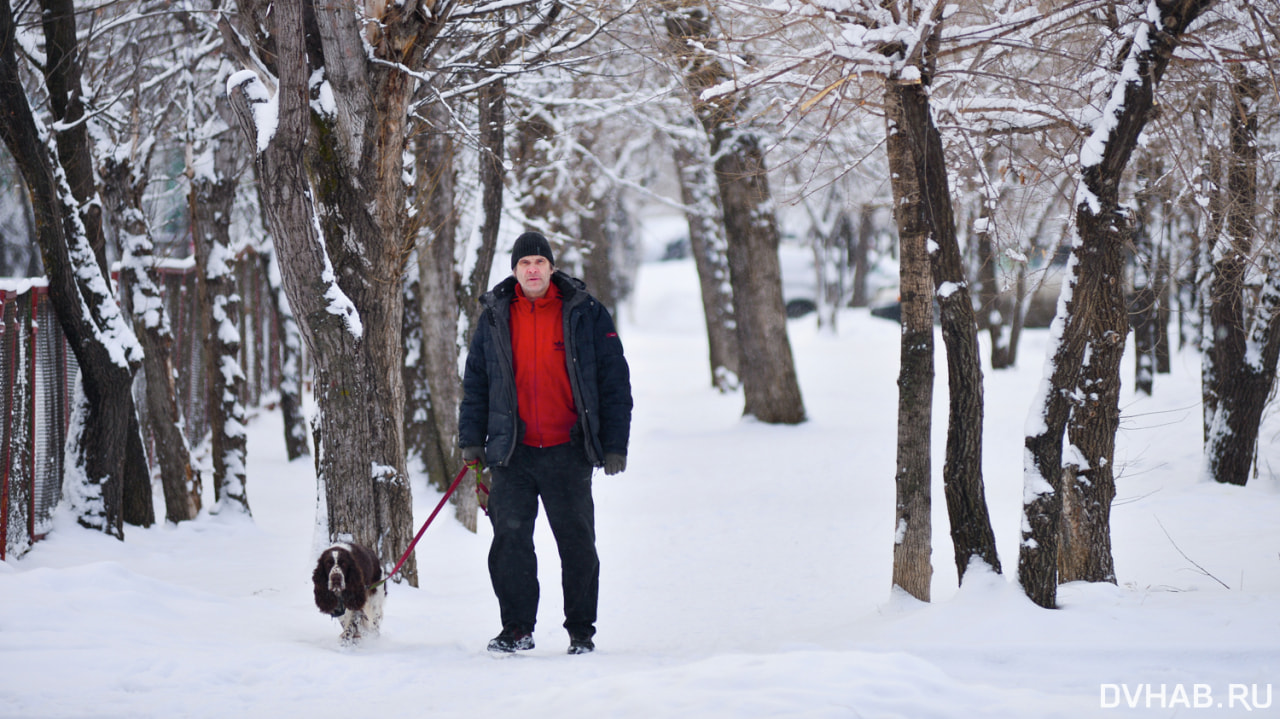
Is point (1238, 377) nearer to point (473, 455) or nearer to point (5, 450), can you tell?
Result: point (473, 455)

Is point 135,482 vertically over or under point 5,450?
under

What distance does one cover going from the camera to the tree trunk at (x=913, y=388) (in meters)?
4.96

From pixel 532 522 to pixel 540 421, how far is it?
0.47m

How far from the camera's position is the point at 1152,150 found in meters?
6.55

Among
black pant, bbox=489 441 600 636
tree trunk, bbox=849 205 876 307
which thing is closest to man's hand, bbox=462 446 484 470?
black pant, bbox=489 441 600 636

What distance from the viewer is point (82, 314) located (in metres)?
6.23

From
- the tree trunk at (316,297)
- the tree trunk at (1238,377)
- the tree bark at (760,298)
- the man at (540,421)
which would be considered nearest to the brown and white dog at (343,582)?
the man at (540,421)

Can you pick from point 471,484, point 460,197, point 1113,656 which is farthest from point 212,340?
point 1113,656

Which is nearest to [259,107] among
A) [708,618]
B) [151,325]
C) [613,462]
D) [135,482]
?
[613,462]

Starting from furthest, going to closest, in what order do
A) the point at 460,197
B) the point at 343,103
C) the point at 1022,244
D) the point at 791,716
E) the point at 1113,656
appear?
the point at 460,197
the point at 1022,244
the point at 343,103
the point at 1113,656
the point at 791,716

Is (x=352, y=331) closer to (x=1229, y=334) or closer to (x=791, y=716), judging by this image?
(x=791, y=716)

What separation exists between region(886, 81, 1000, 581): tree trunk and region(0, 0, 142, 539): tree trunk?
4887 millimetres

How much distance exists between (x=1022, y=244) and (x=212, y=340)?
20.7 ft

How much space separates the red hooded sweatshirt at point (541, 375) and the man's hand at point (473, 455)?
233 millimetres
